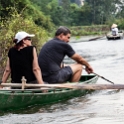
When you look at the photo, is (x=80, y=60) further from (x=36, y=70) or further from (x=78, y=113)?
(x=78, y=113)

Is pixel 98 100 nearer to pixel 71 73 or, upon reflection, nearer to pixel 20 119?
pixel 71 73

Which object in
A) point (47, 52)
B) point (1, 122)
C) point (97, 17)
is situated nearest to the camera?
point (1, 122)

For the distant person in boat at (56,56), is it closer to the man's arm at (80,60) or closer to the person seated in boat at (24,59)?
the man's arm at (80,60)

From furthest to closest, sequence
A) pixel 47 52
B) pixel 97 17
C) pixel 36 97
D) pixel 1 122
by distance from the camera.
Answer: pixel 97 17 < pixel 47 52 < pixel 36 97 < pixel 1 122

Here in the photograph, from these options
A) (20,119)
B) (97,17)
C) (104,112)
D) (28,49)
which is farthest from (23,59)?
(97,17)

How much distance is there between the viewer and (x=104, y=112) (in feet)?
22.9

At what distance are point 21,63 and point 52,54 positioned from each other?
29.9 inches

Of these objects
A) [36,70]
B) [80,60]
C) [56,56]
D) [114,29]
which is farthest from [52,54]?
[114,29]

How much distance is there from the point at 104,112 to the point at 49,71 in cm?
149

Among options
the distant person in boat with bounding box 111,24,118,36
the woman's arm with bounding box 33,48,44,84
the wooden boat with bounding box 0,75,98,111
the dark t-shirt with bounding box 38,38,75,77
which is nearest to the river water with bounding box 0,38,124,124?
the wooden boat with bounding box 0,75,98,111

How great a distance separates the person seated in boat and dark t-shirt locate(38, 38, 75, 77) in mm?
494

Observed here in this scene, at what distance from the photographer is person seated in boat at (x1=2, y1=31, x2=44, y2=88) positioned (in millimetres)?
7352

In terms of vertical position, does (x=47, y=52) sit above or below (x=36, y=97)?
above

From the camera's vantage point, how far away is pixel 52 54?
794cm
